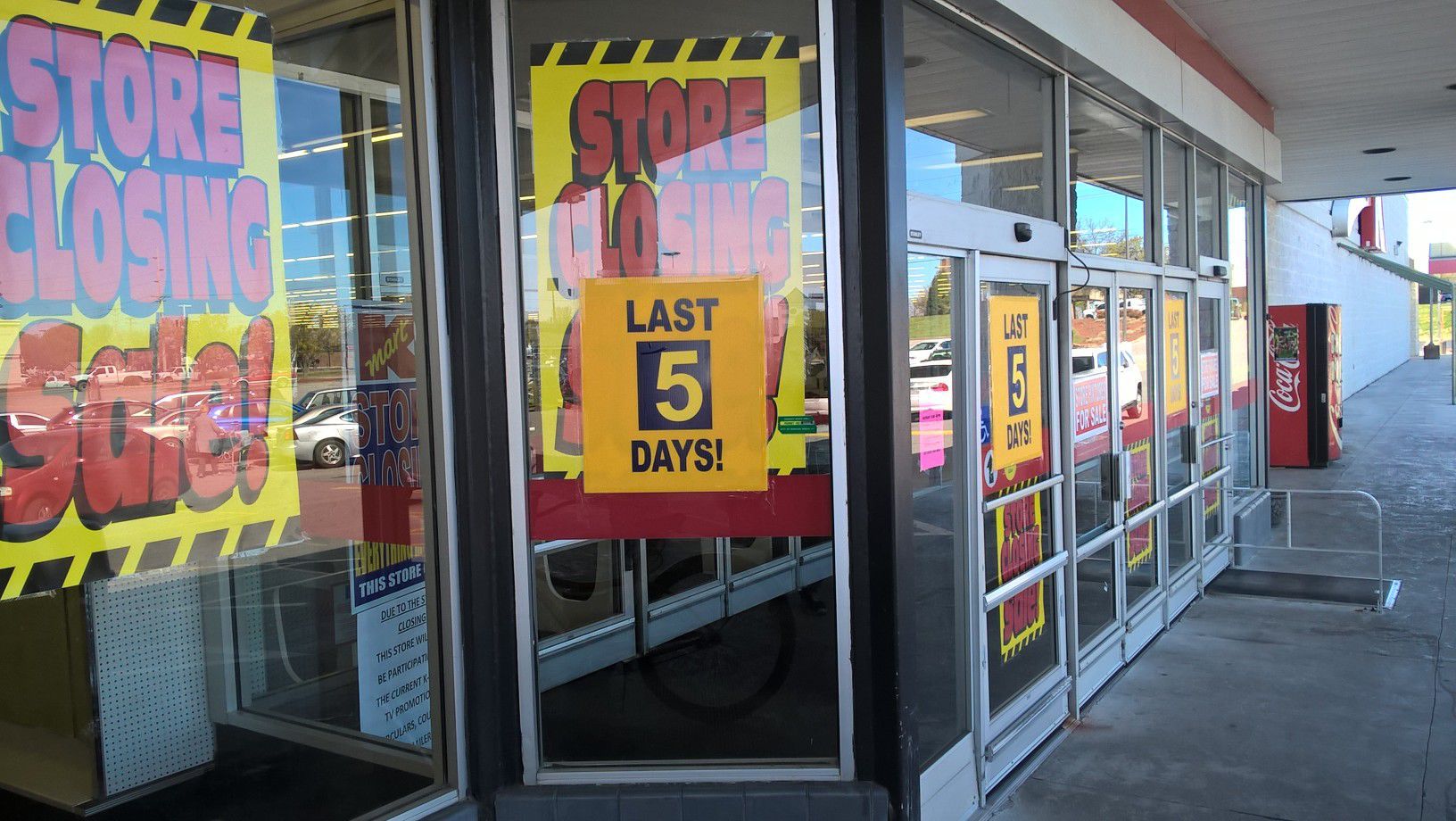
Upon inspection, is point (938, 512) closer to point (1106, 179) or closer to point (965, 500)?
point (965, 500)

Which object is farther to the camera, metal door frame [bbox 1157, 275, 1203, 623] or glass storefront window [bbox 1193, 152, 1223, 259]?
glass storefront window [bbox 1193, 152, 1223, 259]

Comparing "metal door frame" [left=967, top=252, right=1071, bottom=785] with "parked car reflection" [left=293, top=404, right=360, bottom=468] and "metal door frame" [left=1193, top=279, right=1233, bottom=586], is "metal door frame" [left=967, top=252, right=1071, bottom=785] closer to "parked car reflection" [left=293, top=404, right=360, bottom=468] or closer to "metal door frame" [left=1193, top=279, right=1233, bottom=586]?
"parked car reflection" [left=293, top=404, right=360, bottom=468]

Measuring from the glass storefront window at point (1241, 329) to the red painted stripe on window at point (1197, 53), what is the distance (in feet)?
2.11

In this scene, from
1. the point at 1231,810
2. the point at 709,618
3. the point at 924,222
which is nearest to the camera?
the point at 924,222

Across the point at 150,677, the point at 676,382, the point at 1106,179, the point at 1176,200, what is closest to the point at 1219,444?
the point at 1176,200

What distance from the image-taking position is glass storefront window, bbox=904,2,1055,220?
4090mm

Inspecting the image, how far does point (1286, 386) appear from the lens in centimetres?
1430

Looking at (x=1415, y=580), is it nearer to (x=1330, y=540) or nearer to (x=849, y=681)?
(x=1330, y=540)

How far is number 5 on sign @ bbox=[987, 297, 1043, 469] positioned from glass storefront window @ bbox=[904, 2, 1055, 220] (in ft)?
1.53

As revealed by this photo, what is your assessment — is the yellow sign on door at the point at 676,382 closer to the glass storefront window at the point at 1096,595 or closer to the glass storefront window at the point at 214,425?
the glass storefront window at the point at 214,425

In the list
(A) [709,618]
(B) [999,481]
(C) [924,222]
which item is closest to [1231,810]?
(B) [999,481]

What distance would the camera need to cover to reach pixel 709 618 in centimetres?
654

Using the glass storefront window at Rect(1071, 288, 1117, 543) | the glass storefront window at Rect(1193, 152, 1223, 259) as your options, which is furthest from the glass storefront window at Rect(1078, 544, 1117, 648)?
the glass storefront window at Rect(1193, 152, 1223, 259)

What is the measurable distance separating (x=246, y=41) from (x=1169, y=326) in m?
5.79
